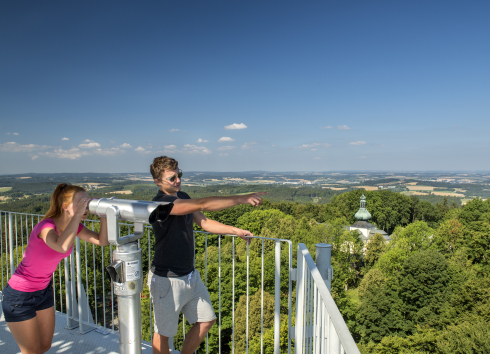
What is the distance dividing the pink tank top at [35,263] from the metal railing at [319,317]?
1591 mm

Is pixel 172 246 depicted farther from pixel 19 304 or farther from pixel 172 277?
pixel 19 304

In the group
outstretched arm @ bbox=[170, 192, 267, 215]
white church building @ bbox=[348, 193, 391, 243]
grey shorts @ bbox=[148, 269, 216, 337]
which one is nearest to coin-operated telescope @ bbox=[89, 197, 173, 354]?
outstretched arm @ bbox=[170, 192, 267, 215]

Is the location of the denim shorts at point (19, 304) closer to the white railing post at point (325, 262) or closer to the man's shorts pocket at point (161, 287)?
the man's shorts pocket at point (161, 287)

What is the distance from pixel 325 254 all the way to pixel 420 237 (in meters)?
39.3

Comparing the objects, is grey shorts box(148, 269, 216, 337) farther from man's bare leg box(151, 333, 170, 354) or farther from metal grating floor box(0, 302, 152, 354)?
metal grating floor box(0, 302, 152, 354)

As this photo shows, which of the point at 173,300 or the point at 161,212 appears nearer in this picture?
the point at 161,212

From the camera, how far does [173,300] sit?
2.08 m

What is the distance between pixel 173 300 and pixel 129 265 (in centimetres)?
83

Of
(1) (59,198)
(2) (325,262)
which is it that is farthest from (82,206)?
(2) (325,262)

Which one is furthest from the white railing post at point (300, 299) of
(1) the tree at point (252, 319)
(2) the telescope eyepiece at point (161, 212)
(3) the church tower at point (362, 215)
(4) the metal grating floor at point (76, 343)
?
(3) the church tower at point (362, 215)

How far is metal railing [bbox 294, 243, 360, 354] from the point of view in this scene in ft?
3.20

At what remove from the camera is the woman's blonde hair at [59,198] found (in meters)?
2.06

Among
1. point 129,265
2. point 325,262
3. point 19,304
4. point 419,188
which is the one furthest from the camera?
point 419,188

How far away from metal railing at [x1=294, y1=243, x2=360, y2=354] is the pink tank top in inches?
62.7
